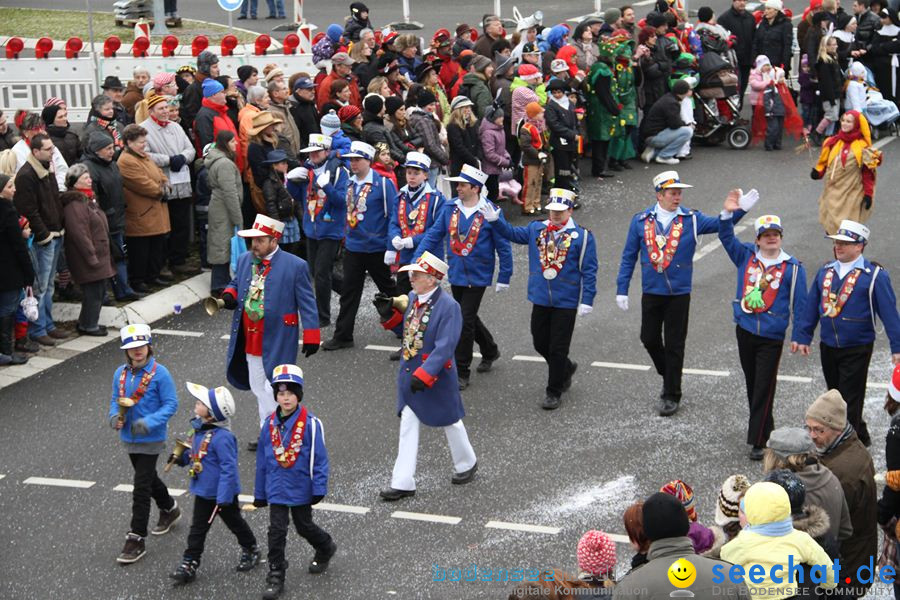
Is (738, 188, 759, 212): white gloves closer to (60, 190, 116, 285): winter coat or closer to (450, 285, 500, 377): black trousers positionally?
(450, 285, 500, 377): black trousers

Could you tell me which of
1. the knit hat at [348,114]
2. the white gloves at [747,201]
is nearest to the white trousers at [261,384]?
the white gloves at [747,201]

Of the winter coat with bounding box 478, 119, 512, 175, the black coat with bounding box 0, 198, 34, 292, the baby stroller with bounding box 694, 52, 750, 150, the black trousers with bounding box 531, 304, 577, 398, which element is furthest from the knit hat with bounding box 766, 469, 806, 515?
the baby stroller with bounding box 694, 52, 750, 150

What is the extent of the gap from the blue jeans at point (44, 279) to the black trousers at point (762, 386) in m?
6.82

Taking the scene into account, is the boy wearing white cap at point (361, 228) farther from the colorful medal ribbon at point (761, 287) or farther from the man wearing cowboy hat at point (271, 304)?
the colorful medal ribbon at point (761, 287)

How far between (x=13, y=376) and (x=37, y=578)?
4098 millimetres

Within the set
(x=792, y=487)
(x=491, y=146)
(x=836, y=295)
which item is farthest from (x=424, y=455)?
(x=491, y=146)

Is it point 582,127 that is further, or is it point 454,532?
point 582,127

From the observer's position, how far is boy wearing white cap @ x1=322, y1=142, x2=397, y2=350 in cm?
1365

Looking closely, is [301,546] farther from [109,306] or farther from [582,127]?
[582,127]

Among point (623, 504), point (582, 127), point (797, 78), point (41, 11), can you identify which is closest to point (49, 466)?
point (623, 504)

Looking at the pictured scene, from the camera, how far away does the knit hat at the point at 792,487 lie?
718cm

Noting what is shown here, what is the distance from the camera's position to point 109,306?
48.3 ft

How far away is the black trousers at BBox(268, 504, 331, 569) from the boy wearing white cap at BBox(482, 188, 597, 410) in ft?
11.1

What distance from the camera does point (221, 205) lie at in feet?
49.4
